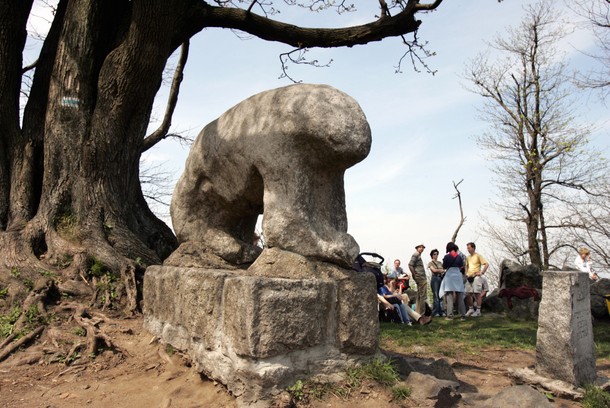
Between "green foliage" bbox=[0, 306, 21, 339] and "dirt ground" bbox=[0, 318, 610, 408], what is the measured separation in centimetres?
38

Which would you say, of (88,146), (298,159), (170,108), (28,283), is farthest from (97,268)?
(170,108)

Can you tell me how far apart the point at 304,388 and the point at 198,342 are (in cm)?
101

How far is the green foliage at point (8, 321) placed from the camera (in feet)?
15.7

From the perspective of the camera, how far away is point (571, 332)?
13.9ft

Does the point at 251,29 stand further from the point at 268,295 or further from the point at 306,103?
the point at 268,295

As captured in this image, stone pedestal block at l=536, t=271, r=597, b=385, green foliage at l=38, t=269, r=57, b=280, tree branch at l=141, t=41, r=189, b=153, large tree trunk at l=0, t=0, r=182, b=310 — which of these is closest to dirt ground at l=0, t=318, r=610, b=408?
stone pedestal block at l=536, t=271, r=597, b=385

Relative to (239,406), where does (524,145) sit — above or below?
above

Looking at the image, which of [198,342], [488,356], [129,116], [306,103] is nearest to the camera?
[306,103]

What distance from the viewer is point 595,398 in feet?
12.9

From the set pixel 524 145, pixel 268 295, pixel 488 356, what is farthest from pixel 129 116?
pixel 524 145

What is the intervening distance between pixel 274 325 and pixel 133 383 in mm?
1562

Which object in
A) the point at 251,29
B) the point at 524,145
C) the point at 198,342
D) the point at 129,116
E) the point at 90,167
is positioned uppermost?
the point at 524,145

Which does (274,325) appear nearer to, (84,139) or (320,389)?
(320,389)

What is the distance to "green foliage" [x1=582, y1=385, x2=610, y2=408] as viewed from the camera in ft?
12.6
